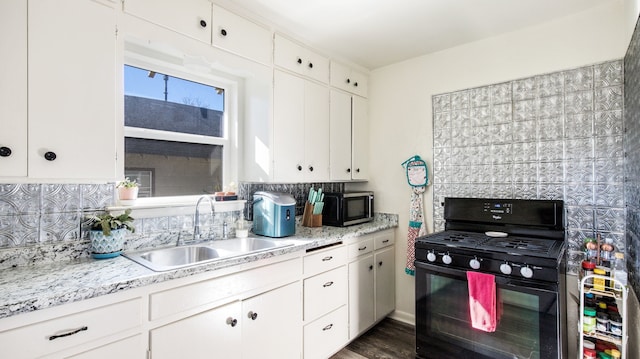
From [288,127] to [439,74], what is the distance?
1.43 metres

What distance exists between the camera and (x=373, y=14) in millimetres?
2141

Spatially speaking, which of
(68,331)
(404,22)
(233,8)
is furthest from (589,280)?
(233,8)

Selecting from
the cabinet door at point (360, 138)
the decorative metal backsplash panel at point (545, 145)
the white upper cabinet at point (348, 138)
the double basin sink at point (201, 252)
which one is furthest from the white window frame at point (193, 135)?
the decorative metal backsplash panel at point (545, 145)

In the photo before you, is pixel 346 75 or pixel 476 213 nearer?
pixel 476 213

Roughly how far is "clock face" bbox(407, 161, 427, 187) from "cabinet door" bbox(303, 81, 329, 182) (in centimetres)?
75

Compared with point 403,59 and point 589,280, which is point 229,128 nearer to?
point 403,59

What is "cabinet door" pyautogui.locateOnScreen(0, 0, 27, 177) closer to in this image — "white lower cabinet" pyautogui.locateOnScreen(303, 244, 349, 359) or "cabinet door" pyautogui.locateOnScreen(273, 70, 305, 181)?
"cabinet door" pyautogui.locateOnScreen(273, 70, 305, 181)

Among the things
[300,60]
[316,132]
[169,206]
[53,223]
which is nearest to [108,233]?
[53,223]

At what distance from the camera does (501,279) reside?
5.98 ft

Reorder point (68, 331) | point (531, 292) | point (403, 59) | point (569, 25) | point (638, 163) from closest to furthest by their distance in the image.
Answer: point (68, 331) < point (638, 163) < point (531, 292) < point (569, 25) < point (403, 59)

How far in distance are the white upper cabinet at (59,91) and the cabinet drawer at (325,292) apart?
53.5 inches

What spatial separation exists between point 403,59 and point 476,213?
1539 mm

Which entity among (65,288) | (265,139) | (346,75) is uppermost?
(346,75)

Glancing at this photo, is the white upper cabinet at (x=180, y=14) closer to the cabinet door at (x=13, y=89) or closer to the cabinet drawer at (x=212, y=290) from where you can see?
the cabinet door at (x=13, y=89)
